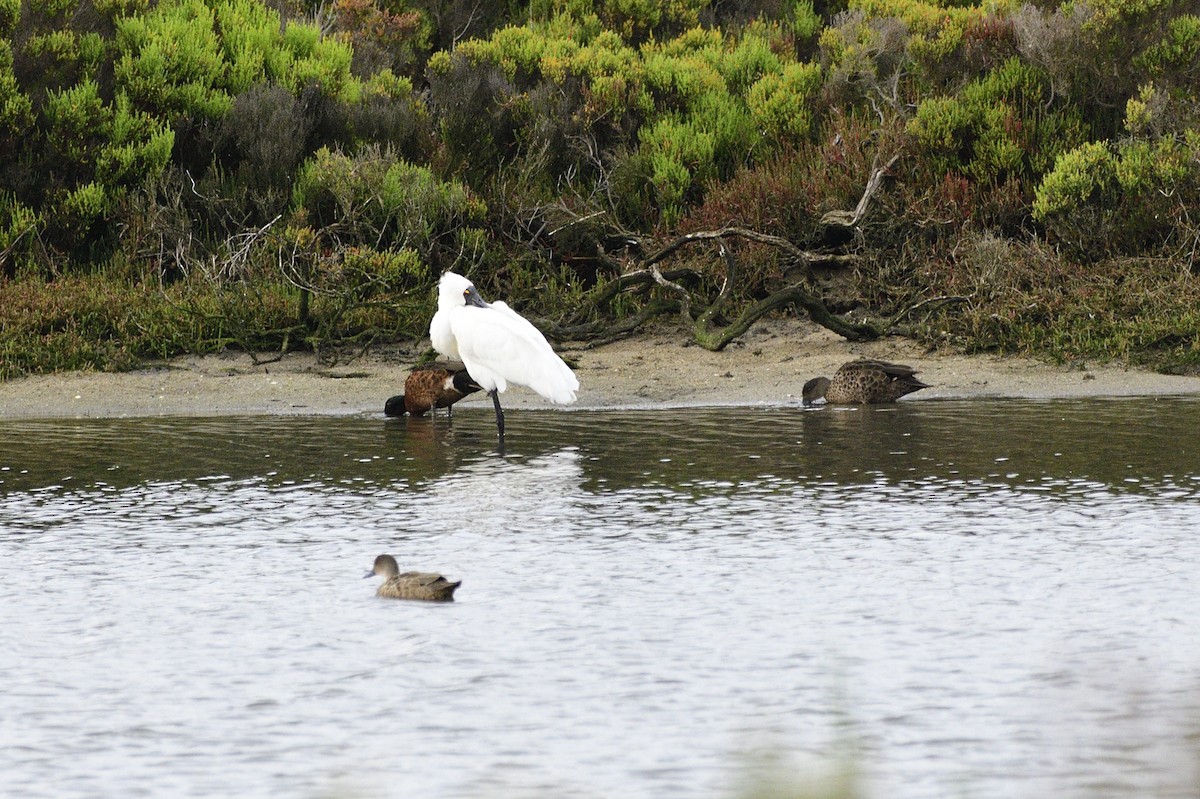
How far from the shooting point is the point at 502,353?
1169 cm

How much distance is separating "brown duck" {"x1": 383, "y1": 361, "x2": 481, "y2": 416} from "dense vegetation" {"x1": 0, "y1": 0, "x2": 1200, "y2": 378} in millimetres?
2125

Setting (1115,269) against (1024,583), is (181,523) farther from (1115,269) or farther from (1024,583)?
(1115,269)

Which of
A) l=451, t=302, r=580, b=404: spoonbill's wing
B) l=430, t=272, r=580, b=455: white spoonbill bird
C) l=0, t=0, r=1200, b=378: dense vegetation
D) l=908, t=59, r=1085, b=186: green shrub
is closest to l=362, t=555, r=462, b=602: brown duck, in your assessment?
l=430, t=272, r=580, b=455: white spoonbill bird

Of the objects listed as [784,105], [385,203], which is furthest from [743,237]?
[385,203]

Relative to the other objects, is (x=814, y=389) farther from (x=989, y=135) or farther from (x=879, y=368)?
(x=989, y=135)

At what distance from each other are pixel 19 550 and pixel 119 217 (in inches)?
343

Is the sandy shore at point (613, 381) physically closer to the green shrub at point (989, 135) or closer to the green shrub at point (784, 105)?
the green shrub at point (989, 135)

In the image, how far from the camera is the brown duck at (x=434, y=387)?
12547mm

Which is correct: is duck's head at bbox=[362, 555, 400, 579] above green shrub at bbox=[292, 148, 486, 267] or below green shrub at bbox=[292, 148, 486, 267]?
below

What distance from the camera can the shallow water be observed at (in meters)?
4.88

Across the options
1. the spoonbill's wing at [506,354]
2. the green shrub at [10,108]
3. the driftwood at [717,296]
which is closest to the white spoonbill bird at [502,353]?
the spoonbill's wing at [506,354]

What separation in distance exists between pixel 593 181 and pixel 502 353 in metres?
6.04

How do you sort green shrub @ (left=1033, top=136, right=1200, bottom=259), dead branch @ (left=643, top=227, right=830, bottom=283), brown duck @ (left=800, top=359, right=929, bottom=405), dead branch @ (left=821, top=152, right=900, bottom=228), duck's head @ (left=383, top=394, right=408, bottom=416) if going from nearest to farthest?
duck's head @ (left=383, top=394, right=408, bottom=416), brown duck @ (left=800, top=359, right=929, bottom=405), dead branch @ (left=643, top=227, right=830, bottom=283), green shrub @ (left=1033, top=136, right=1200, bottom=259), dead branch @ (left=821, top=152, right=900, bottom=228)

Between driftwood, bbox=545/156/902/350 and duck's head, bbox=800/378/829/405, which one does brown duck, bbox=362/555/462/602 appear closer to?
duck's head, bbox=800/378/829/405
